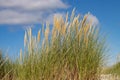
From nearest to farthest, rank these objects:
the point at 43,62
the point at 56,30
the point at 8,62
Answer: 1. the point at 43,62
2. the point at 56,30
3. the point at 8,62

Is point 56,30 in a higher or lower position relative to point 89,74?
higher

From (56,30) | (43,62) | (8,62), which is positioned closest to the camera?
(43,62)

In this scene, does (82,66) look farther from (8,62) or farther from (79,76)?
(8,62)

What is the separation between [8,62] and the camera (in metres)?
8.84

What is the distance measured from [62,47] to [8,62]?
2394 millimetres

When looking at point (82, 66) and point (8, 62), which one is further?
point (8, 62)

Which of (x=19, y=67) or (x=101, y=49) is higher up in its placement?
(x=101, y=49)

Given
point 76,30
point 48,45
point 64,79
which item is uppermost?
point 76,30

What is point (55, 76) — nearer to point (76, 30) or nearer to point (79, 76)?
point (79, 76)

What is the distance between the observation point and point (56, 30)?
6.87 metres

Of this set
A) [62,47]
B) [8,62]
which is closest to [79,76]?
[62,47]

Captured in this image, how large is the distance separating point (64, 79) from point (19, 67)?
2.95 ft

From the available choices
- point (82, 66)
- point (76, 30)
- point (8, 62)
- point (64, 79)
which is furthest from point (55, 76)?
point (8, 62)

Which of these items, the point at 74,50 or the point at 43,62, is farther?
the point at 74,50
